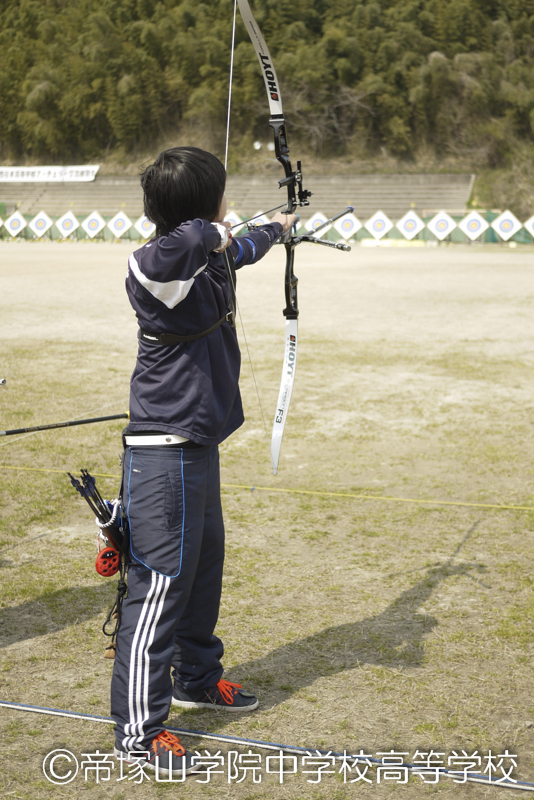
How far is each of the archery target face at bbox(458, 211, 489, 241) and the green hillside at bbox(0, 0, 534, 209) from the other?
13.8 metres

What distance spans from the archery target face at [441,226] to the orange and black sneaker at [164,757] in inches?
866

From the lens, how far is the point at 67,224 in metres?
26.2

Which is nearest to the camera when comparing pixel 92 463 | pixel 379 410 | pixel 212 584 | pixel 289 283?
pixel 212 584

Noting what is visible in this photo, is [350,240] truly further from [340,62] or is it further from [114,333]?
[340,62]

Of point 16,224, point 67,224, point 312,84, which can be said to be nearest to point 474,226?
point 67,224

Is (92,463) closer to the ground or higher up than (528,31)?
closer to the ground

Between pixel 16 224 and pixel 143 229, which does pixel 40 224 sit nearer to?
pixel 16 224

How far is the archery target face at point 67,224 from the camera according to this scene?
85.5ft

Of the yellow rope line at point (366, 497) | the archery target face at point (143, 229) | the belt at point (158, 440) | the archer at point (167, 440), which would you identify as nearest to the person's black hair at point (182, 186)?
the archer at point (167, 440)

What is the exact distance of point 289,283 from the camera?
2.48m

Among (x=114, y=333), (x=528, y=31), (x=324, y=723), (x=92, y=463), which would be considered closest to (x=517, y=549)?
(x=324, y=723)

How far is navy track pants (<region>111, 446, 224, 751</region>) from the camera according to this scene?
1.78 meters

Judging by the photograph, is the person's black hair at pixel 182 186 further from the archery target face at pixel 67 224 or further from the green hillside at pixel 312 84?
the green hillside at pixel 312 84

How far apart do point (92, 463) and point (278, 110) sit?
2.28 metres
